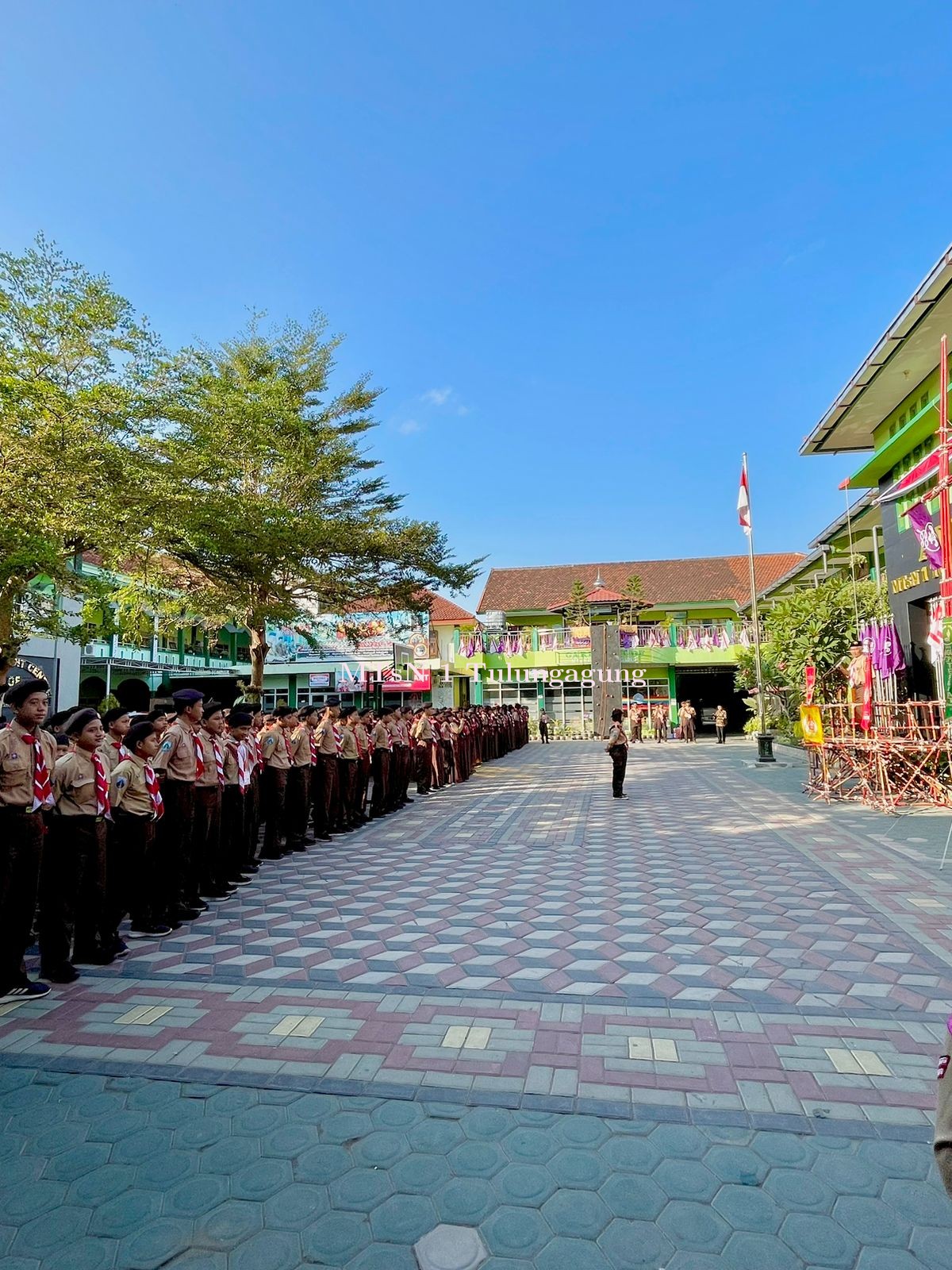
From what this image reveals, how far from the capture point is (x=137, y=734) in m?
5.75

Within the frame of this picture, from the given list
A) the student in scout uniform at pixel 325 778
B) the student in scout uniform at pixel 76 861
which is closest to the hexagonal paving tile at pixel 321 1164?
the student in scout uniform at pixel 76 861

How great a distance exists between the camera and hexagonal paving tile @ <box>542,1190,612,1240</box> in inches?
93.1

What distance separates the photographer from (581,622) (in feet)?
113

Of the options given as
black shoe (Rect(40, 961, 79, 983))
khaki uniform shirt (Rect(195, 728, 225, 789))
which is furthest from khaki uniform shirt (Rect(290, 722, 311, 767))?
black shoe (Rect(40, 961, 79, 983))

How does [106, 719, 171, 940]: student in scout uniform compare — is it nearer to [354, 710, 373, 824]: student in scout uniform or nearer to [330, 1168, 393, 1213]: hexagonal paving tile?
[330, 1168, 393, 1213]: hexagonal paving tile

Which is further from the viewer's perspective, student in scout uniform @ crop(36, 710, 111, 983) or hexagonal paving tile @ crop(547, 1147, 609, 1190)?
student in scout uniform @ crop(36, 710, 111, 983)

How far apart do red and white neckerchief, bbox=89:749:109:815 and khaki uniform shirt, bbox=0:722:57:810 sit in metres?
0.47

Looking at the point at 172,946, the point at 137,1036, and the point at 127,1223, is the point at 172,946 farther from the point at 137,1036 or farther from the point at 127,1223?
the point at 127,1223

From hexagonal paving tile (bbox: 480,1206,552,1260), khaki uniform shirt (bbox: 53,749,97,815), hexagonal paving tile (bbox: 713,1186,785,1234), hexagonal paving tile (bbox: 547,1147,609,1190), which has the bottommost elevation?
hexagonal paving tile (bbox: 480,1206,552,1260)

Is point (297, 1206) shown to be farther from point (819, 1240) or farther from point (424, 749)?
point (424, 749)

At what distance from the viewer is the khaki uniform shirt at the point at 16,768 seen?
4340mm

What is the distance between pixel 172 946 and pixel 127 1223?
3094 millimetres

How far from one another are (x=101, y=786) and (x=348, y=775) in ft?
20.6

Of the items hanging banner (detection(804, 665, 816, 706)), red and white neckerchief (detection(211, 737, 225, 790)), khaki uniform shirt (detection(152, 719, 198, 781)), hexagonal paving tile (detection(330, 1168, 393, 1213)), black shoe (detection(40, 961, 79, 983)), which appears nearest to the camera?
hexagonal paving tile (detection(330, 1168, 393, 1213))
